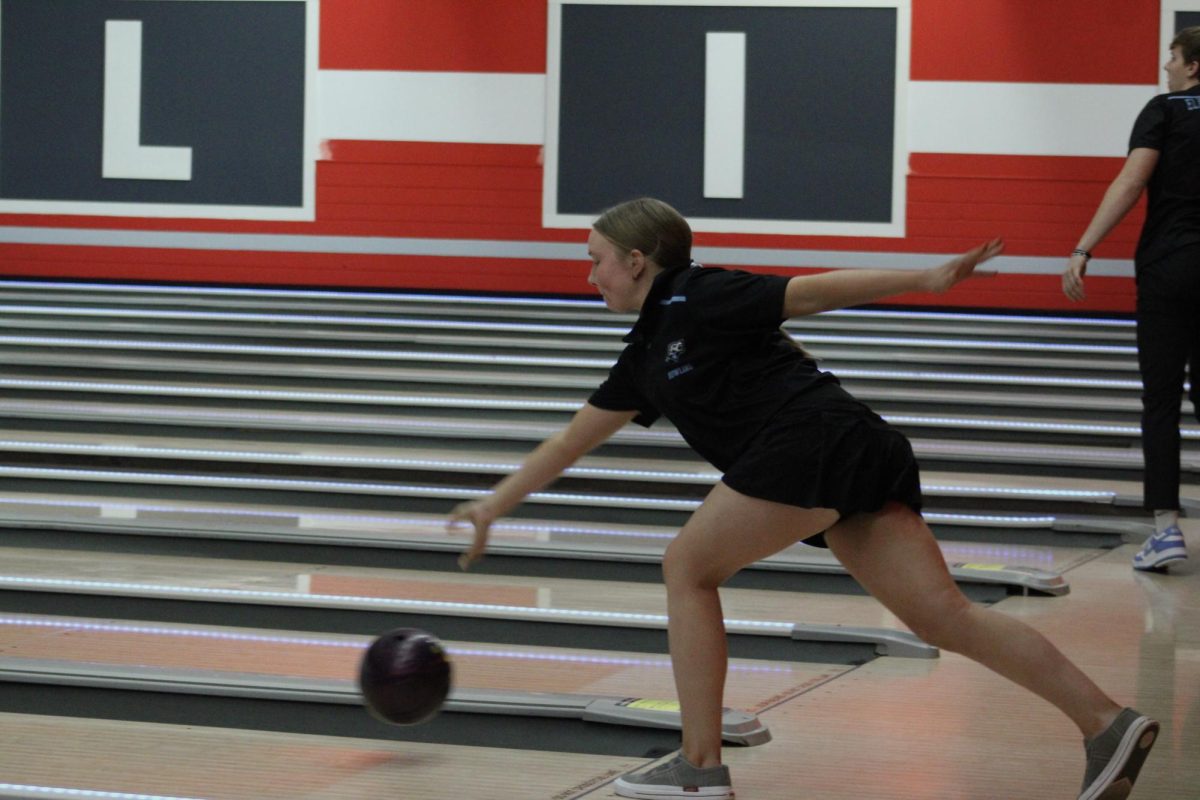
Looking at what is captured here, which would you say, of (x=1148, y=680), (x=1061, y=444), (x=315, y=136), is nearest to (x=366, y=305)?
(x=315, y=136)

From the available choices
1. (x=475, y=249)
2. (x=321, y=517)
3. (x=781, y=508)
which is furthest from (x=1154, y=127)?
(x=475, y=249)

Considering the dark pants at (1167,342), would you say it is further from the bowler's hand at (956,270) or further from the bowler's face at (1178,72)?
the bowler's hand at (956,270)

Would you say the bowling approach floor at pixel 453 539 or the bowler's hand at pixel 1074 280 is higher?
the bowler's hand at pixel 1074 280

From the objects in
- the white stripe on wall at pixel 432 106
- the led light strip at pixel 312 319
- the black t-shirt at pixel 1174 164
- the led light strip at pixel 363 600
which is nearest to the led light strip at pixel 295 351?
the led light strip at pixel 312 319

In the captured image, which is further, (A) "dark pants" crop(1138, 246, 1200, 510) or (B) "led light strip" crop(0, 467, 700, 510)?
(B) "led light strip" crop(0, 467, 700, 510)

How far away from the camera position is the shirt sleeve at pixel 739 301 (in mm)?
2088

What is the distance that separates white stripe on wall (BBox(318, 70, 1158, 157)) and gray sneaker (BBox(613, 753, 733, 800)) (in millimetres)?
6285

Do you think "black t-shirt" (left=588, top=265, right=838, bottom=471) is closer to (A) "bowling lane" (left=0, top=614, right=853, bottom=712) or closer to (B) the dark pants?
(A) "bowling lane" (left=0, top=614, right=853, bottom=712)

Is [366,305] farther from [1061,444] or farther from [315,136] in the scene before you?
[1061,444]

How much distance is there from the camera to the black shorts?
2.08m

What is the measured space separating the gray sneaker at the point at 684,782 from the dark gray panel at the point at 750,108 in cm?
618

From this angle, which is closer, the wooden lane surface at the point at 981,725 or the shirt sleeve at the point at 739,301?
the shirt sleeve at the point at 739,301

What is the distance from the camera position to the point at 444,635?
3508 mm

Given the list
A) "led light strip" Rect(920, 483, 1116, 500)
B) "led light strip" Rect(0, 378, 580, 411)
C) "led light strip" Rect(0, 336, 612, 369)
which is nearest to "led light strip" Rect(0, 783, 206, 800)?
"led light strip" Rect(920, 483, 1116, 500)
